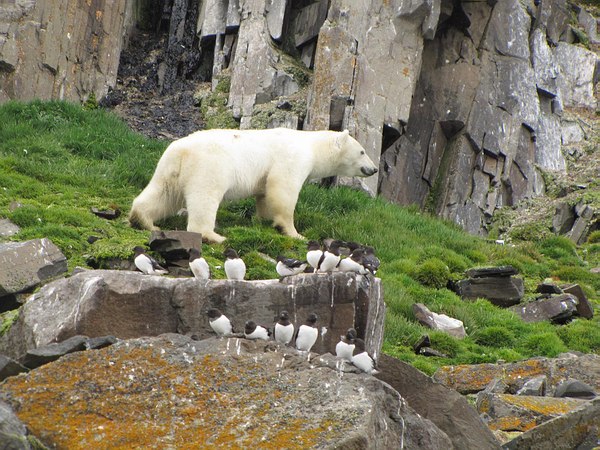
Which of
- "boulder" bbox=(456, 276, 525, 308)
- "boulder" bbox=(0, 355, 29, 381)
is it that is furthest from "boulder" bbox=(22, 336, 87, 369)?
"boulder" bbox=(456, 276, 525, 308)

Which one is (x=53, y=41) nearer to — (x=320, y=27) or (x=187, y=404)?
(x=320, y=27)

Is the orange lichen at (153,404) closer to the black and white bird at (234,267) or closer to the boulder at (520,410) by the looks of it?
the boulder at (520,410)

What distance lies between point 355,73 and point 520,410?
1341 centimetres

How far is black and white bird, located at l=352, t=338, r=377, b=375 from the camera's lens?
814 centimetres

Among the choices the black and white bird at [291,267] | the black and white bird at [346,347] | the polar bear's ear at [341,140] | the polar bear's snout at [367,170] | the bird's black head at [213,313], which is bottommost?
the black and white bird at [346,347]

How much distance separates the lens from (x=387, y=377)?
866 centimetres

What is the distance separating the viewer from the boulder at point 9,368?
22.7ft

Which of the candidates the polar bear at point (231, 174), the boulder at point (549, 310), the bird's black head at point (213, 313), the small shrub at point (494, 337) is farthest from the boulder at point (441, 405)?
the boulder at point (549, 310)

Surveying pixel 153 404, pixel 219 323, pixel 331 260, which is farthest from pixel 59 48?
pixel 153 404

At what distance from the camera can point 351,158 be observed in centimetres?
1723

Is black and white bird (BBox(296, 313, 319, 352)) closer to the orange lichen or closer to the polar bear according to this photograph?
the orange lichen

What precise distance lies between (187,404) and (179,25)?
19.6 m

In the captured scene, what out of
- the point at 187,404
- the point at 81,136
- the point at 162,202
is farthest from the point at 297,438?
the point at 81,136

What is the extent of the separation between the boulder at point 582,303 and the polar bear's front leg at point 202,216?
573 cm
